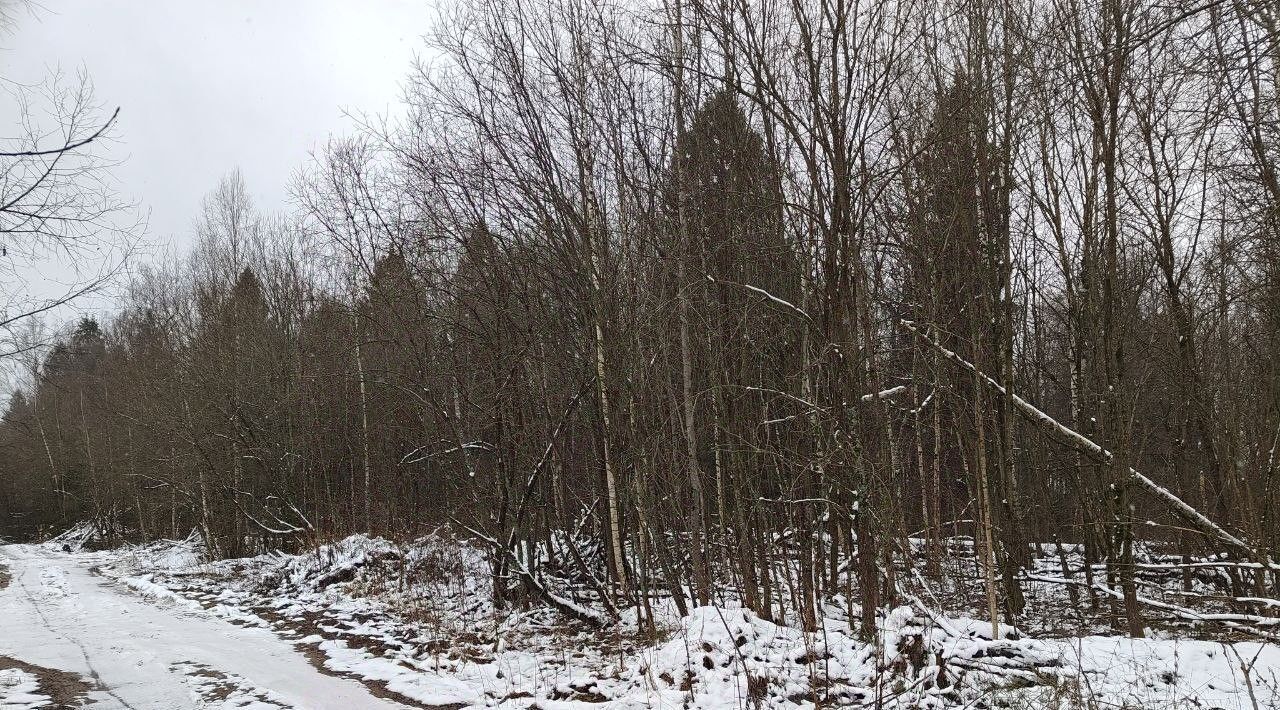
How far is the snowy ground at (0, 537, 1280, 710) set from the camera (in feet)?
18.2

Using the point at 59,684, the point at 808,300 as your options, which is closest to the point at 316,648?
the point at 59,684

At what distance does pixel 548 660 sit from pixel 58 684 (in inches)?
195

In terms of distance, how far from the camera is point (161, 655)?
8547 mm

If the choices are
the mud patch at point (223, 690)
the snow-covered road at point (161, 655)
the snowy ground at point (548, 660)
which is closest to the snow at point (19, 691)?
the snowy ground at point (548, 660)

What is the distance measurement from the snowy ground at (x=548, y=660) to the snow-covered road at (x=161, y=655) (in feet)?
0.11

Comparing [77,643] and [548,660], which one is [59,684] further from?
[548,660]

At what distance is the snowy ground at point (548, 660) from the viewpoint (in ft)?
18.2

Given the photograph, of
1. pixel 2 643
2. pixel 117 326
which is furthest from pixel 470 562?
pixel 117 326

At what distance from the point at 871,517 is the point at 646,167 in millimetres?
4774

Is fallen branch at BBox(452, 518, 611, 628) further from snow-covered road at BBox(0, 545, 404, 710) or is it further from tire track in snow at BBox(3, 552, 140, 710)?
tire track in snow at BBox(3, 552, 140, 710)

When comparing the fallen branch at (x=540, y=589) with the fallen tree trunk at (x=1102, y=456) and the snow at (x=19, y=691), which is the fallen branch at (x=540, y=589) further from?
the fallen tree trunk at (x=1102, y=456)

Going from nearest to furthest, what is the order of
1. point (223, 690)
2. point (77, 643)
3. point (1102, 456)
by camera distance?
point (223, 690)
point (1102, 456)
point (77, 643)

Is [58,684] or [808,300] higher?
[808,300]

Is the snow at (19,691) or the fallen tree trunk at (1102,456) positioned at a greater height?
the fallen tree trunk at (1102,456)
